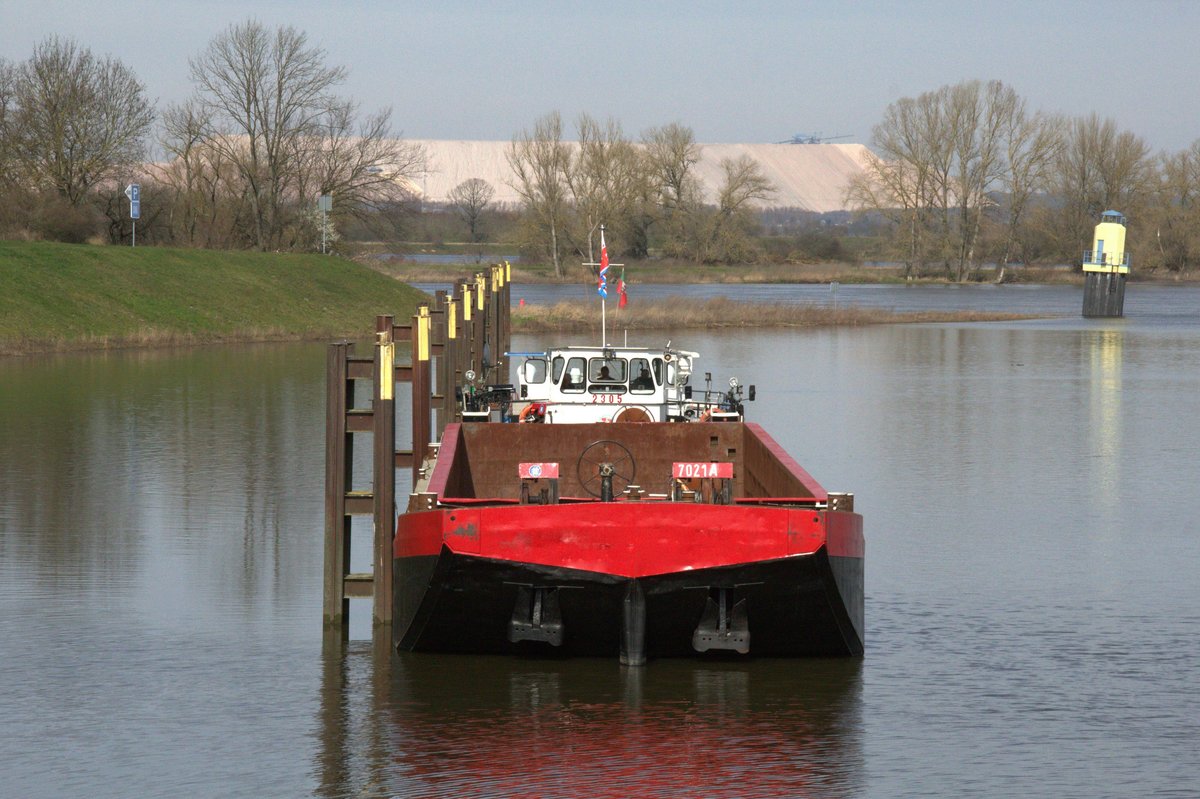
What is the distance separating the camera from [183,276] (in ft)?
199

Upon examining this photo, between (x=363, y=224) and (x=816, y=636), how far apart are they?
7421cm

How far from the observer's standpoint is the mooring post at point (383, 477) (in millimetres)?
15328

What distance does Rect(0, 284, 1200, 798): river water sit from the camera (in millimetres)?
11992

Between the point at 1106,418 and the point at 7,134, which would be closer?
the point at 1106,418

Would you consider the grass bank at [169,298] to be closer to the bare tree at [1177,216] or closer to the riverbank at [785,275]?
the riverbank at [785,275]

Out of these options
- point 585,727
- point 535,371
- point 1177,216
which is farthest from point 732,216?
point 585,727

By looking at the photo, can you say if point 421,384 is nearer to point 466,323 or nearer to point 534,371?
point 534,371

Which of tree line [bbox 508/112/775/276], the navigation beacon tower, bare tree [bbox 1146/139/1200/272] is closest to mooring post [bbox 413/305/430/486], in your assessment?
the navigation beacon tower

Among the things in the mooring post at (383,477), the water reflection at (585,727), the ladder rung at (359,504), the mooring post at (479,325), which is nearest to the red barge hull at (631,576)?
the water reflection at (585,727)

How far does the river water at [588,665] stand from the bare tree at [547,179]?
9446 cm

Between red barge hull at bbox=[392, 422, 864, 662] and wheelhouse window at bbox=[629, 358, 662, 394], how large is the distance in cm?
782

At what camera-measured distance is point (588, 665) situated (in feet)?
47.1

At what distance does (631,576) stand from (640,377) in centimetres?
1049

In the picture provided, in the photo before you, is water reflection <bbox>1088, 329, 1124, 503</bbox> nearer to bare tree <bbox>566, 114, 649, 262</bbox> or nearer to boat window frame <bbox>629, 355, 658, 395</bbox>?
boat window frame <bbox>629, 355, 658, 395</bbox>
